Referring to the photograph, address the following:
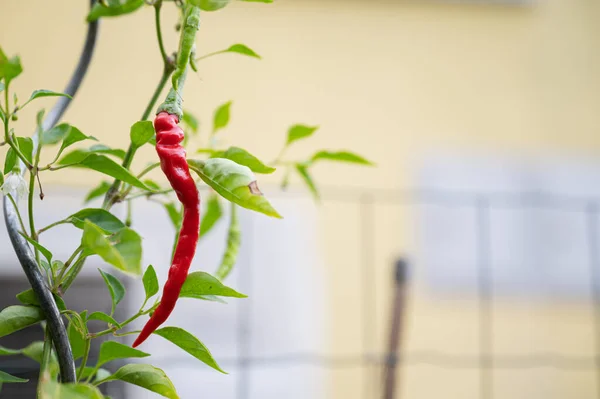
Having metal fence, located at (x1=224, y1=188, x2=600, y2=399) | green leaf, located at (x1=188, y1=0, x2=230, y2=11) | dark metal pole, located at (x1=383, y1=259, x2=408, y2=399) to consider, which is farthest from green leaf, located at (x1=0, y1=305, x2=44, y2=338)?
metal fence, located at (x1=224, y1=188, x2=600, y2=399)

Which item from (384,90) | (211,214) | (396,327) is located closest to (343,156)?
(211,214)

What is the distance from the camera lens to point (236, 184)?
23 centimetres

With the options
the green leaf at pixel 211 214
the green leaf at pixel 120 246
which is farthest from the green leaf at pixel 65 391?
the green leaf at pixel 211 214

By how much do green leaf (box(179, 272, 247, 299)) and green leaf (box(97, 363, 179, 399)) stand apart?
0.10 feet

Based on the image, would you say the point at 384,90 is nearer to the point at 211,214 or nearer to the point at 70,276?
the point at 211,214

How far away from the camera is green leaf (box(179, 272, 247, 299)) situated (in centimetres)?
25

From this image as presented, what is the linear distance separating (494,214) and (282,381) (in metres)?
0.67

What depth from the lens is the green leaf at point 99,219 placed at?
0.87 feet

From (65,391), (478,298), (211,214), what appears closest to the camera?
(65,391)

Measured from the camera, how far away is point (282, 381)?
1.55m

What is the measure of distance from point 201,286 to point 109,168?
0.17ft

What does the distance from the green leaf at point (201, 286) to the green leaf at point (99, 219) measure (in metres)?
0.03

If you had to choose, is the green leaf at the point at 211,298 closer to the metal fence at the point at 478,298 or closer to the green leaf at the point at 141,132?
the green leaf at the point at 141,132

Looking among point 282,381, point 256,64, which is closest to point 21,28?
point 256,64
